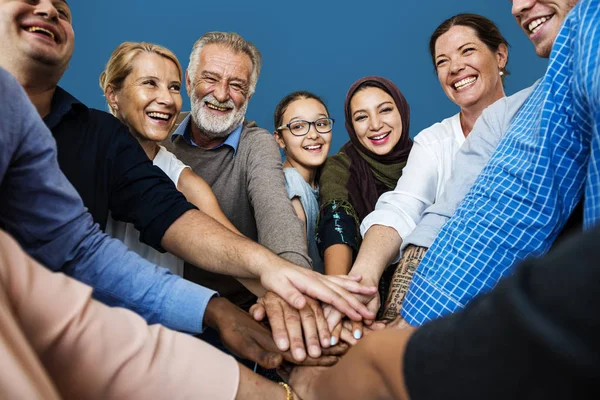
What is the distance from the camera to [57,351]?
1.93 ft

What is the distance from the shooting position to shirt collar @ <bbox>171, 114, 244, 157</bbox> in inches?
84.7

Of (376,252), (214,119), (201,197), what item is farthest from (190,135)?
(376,252)

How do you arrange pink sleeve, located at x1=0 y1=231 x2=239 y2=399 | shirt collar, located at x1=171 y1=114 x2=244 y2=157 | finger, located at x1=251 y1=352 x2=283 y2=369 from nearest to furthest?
pink sleeve, located at x1=0 y1=231 x2=239 y2=399 < finger, located at x1=251 y1=352 x2=283 y2=369 < shirt collar, located at x1=171 y1=114 x2=244 y2=157

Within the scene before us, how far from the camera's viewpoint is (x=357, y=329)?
112cm

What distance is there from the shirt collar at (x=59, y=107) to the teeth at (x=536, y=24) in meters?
1.54

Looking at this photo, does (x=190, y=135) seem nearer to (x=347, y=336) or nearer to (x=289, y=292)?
(x=289, y=292)

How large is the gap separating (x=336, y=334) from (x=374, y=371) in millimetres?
669

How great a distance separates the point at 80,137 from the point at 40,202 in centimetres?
53

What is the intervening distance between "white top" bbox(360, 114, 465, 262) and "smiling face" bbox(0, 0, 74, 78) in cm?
105

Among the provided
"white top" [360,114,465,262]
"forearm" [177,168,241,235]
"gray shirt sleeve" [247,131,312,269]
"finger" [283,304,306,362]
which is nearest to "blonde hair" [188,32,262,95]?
"gray shirt sleeve" [247,131,312,269]

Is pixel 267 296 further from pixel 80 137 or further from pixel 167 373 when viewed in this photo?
pixel 80 137

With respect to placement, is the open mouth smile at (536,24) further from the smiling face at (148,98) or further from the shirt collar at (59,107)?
the shirt collar at (59,107)

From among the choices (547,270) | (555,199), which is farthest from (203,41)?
(547,270)

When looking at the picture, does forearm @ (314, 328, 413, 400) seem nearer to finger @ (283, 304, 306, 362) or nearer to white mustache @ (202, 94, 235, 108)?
finger @ (283, 304, 306, 362)
